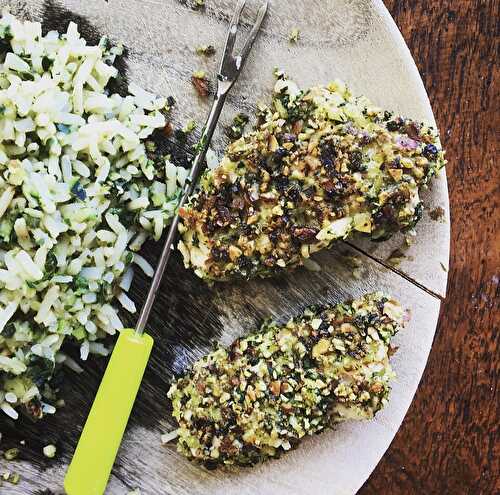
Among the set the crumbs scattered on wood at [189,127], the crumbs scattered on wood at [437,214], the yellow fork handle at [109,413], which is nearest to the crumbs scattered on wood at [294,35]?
the crumbs scattered on wood at [189,127]

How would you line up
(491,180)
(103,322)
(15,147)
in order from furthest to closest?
(491,180), (103,322), (15,147)

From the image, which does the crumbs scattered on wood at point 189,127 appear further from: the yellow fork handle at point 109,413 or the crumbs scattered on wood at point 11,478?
the crumbs scattered on wood at point 11,478

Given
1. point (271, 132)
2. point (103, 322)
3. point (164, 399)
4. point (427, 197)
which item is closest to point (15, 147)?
point (103, 322)

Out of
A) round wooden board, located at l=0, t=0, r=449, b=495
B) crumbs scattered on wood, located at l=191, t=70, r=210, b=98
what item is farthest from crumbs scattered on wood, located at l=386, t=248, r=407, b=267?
crumbs scattered on wood, located at l=191, t=70, r=210, b=98

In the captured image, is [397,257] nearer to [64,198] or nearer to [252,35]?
[252,35]

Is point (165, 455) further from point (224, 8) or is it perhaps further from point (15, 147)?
point (224, 8)

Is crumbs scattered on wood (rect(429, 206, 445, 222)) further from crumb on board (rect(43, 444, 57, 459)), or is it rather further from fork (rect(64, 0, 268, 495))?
crumb on board (rect(43, 444, 57, 459))
